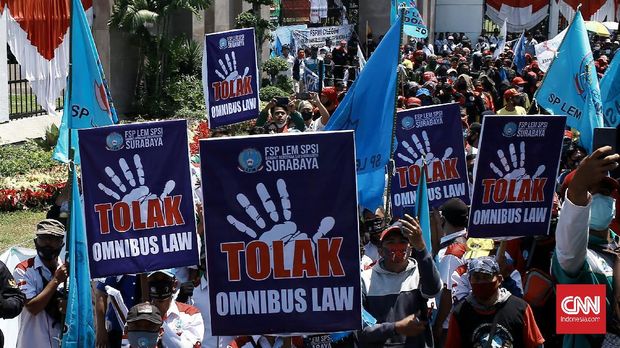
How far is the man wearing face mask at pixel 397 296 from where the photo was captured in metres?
5.75

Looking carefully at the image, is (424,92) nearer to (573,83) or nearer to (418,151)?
(573,83)

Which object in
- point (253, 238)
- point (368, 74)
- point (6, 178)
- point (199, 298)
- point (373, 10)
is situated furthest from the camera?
point (373, 10)

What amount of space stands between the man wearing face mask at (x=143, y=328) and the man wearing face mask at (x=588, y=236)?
6.61 feet

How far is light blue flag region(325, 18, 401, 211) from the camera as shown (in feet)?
25.8

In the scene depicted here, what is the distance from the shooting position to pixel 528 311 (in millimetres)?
5348

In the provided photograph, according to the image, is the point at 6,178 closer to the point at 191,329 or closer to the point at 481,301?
the point at 191,329

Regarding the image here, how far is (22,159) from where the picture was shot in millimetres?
15875

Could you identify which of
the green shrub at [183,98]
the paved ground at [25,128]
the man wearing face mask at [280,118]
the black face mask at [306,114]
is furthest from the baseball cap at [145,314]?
the green shrub at [183,98]

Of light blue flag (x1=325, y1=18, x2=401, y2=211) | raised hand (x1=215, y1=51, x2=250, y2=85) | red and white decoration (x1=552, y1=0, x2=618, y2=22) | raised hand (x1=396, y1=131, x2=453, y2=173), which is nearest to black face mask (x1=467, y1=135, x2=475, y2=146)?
raised hand (x1=215, y1=51, x2=250, y2=85)

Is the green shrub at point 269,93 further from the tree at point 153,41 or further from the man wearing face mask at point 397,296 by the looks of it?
the man wearing face mask at point 397,296

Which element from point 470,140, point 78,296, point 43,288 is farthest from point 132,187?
point 470,140

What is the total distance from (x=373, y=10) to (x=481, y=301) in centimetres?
3770

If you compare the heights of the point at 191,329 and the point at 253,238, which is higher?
the point at 253,238

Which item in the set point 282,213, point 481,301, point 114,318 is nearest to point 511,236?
point 481,301
